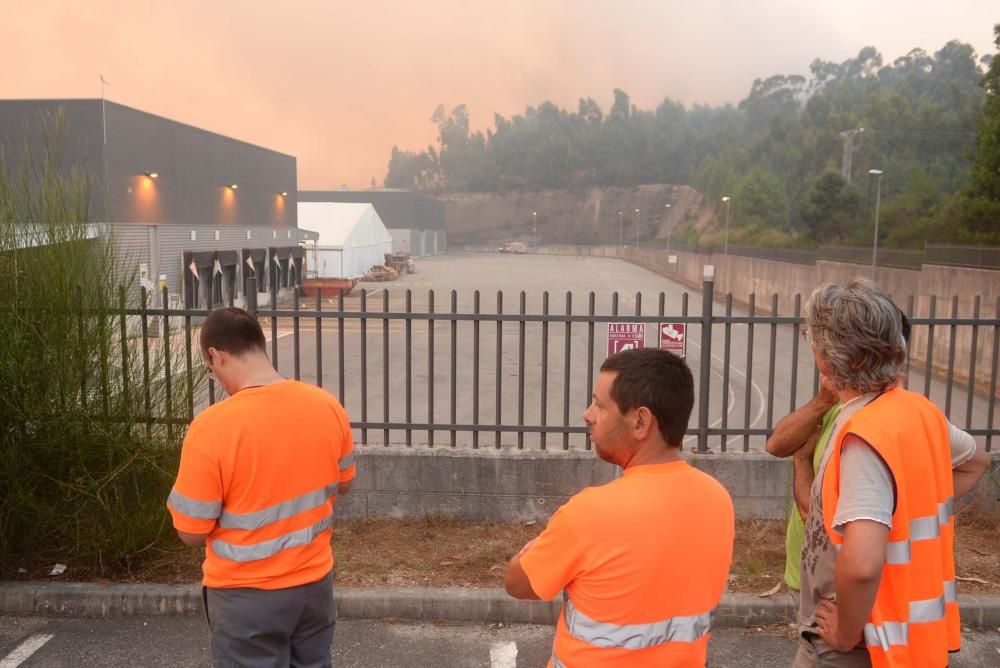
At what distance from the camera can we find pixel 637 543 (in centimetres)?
191

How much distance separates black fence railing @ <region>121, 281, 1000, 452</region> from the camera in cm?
616

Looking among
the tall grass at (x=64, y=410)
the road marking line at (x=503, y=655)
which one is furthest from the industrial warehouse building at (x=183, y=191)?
the road marking line at (x=503, y=655)

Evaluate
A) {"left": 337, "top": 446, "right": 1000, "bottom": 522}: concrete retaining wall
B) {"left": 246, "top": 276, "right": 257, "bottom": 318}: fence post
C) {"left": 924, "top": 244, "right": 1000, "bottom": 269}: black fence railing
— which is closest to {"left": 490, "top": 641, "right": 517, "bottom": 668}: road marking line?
{"left": 337, "top": 446, "right": 1000, "bottom": 522}: concrete retaining wall

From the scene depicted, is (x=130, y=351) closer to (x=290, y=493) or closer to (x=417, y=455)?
(x=417, y=455)

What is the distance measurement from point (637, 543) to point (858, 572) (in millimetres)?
535

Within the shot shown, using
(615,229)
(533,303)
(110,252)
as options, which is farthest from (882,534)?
(615,229)

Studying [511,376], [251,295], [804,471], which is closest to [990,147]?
[511,376]

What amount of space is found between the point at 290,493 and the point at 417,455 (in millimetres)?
3264

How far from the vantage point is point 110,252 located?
17.8 ft

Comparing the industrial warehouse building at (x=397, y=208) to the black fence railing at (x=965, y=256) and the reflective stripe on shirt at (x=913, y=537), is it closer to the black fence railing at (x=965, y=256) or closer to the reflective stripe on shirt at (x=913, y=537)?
the black fence railing at (x=965, y=256)

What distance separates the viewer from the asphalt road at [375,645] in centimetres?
441

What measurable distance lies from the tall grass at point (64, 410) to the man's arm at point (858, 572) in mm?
4084

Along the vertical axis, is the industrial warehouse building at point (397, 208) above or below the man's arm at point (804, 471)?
above

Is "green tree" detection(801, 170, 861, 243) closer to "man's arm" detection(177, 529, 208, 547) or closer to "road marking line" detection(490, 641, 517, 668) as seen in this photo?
"road marking line" detection(490, 641, 517, 668)
